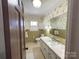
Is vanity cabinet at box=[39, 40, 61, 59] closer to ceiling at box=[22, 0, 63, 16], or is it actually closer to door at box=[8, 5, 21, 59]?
door at box=[8, 5, 21, 59]

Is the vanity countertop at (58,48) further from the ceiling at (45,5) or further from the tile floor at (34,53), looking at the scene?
the ceiling at (45,5)

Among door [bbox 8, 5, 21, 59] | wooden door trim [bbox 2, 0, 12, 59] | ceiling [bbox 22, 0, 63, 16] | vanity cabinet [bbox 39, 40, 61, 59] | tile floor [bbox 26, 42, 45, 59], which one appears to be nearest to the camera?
wooden door trim [bbox 2, 0, 12, 59]

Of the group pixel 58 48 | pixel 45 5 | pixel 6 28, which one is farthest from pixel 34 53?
pixel 6 28

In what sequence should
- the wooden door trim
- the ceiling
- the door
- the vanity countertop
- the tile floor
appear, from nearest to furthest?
the wooden door trim, the door, the vanity countertop, the ceiling, the tile floor

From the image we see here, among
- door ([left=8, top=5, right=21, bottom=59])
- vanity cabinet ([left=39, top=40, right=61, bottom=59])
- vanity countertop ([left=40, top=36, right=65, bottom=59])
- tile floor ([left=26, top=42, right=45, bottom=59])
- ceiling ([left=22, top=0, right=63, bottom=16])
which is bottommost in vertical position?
tile floor ([left=26, top=42, right=45, bottom=59])

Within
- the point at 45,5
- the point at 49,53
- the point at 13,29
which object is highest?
the point at 45,5

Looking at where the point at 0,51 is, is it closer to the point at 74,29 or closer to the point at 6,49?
the point at 6,49

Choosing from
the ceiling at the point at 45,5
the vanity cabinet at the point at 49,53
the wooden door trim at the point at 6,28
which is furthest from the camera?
the ceiling at the point at 45,5

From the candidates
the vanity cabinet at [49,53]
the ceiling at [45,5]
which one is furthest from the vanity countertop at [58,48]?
the ceiling at [45,5]

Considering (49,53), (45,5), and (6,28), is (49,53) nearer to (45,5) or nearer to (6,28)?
(6,28)

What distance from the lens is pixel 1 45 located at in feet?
1.89

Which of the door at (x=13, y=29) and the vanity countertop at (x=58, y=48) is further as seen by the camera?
the vanity countertop at (x=58, y=48)

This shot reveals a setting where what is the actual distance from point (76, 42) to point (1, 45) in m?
0.64

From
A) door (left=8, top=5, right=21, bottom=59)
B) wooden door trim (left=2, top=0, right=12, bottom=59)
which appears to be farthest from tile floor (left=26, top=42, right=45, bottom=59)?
wooden door trim (left=2, top=0, right=12, bottom=59)
